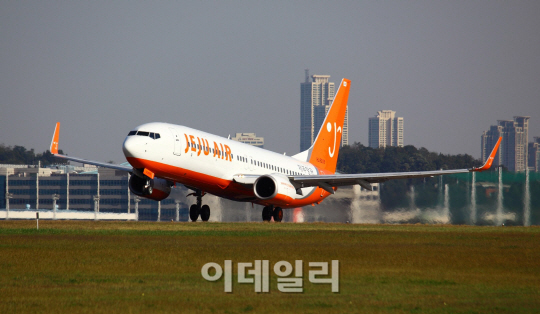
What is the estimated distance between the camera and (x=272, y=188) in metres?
38.0

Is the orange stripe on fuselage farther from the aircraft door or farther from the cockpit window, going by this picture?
the cockpit window

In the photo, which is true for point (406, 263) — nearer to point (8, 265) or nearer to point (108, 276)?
point (108, 276)

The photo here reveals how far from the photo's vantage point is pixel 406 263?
19.2 meters

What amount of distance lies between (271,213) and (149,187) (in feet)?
32.1

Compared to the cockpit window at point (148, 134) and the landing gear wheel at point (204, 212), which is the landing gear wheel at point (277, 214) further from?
the cockpit window at point (148, 134)

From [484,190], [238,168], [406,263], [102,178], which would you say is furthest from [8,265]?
[102,178]

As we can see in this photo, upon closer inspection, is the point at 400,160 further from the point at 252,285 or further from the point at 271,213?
the point at 252,285

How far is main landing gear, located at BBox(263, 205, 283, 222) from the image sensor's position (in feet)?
139

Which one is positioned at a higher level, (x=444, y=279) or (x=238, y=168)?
(x=238, y=168)

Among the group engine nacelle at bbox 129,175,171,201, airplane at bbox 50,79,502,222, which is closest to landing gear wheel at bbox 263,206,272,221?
airplane at bbox 50,79,502,222

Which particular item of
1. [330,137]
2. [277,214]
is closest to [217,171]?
[277,214]

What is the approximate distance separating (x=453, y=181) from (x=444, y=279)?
33827mm

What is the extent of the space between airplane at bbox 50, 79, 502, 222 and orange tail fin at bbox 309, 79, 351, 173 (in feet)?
9.22

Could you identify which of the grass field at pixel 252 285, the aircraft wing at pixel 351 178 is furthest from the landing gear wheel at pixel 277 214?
the grass field at pixel 252 285
